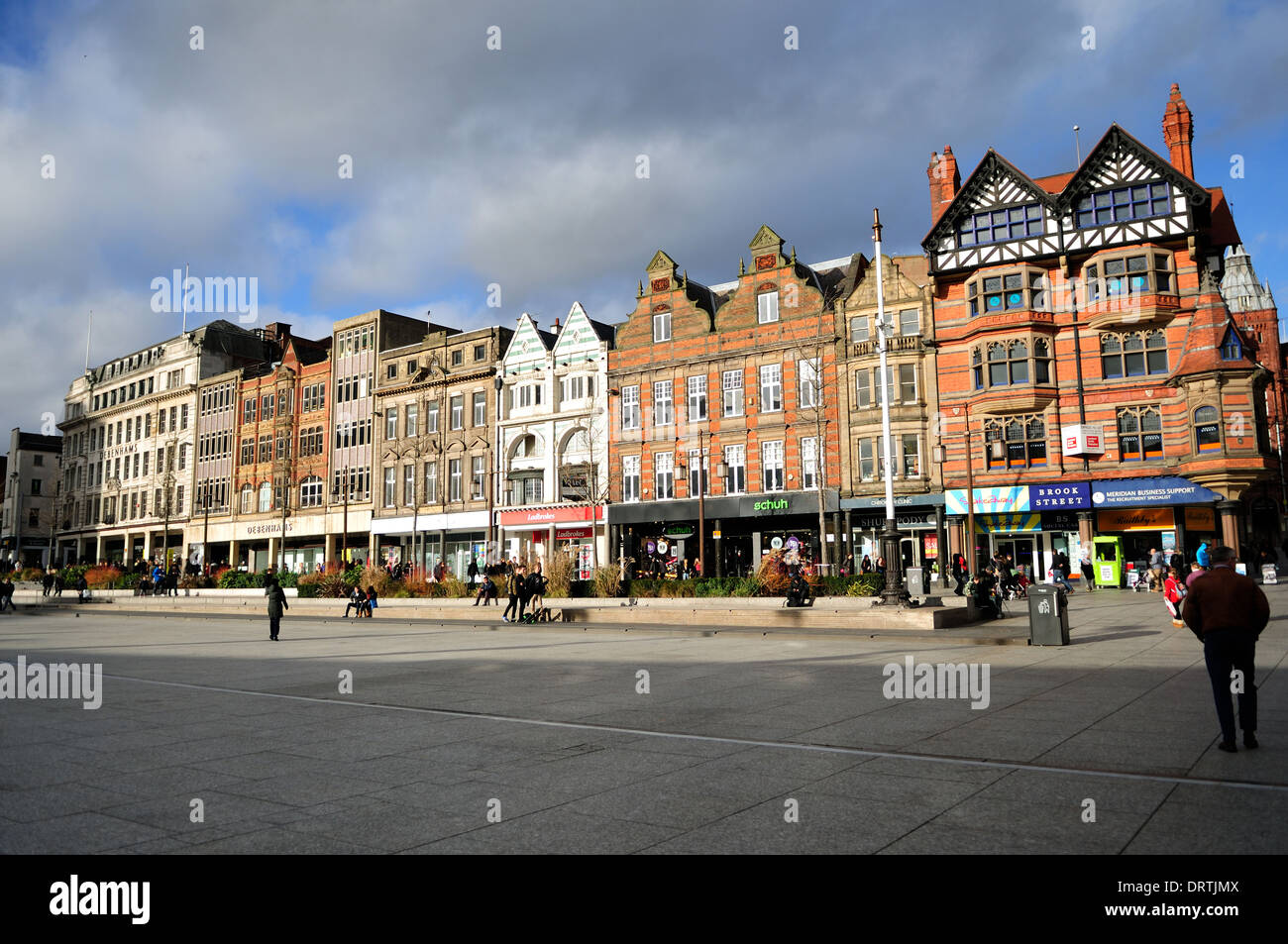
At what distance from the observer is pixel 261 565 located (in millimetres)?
66562

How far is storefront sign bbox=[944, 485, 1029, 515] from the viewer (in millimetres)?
39625

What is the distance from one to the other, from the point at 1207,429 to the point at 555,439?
33.0 metres

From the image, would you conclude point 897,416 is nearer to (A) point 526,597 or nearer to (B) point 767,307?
(B) point 767,307

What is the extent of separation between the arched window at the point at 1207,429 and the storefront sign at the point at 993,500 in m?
6.97

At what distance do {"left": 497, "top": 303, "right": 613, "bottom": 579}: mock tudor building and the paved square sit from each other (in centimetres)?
3539

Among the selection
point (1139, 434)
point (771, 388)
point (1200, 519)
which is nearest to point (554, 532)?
point (771, 388)

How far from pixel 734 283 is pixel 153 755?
152ft

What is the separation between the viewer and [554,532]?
50.9 meters

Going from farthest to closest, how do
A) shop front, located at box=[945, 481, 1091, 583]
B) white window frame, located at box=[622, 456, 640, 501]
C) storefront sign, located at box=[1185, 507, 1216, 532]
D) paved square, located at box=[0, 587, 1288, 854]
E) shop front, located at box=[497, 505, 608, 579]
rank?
shop front, located at box=[497, 505, 608, 579], white window frame, located at box=[622, 456, 640, 501], shop front, located at box=[945, 481, 1091, 583], storefront sign, located at box=[1185, 507, 1216, 532], paved square, located at box=[0, 587, 1288, 854]

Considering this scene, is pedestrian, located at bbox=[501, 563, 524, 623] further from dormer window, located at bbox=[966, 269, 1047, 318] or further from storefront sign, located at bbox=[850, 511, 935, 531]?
dormer window, located at bbox=[966, 269, 1047, 318]

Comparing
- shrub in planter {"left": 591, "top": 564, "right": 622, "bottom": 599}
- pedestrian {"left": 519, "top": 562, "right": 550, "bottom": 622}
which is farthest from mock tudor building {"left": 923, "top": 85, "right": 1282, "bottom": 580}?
pedestrian {"left": 519, "top": 562, "right": 550, "bottom": 622}

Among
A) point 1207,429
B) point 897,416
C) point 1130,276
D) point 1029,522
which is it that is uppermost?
point 1130,276
